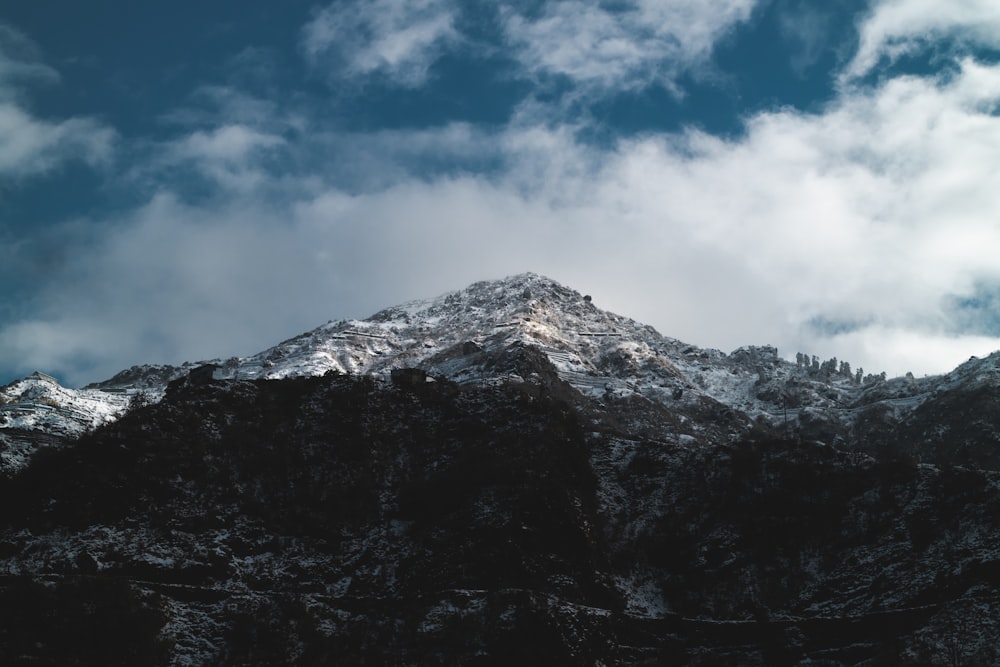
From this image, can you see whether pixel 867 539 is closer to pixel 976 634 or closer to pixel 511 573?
pixel 976 634

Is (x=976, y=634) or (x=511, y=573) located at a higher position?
(x=511, y=573)

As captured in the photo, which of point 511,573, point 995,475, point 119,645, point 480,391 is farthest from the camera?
point 480,391

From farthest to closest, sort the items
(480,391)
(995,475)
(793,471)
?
(480,391) < (793,471) < (995,475)

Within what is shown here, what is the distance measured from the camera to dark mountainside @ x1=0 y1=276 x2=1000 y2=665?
7112 cm

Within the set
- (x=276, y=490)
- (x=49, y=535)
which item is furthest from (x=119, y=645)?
(x=276, y=490)

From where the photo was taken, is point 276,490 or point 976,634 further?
point 276,490

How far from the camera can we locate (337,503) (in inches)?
3494

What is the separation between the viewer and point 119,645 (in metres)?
66.9

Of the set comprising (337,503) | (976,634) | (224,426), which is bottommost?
(976,634)

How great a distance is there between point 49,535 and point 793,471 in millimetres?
67115

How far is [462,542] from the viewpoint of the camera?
270 ft

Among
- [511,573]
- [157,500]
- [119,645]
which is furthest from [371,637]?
[157,500]

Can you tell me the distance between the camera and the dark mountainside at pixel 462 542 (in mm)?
71125

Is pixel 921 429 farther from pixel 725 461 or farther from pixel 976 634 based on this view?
pixel 976 634
